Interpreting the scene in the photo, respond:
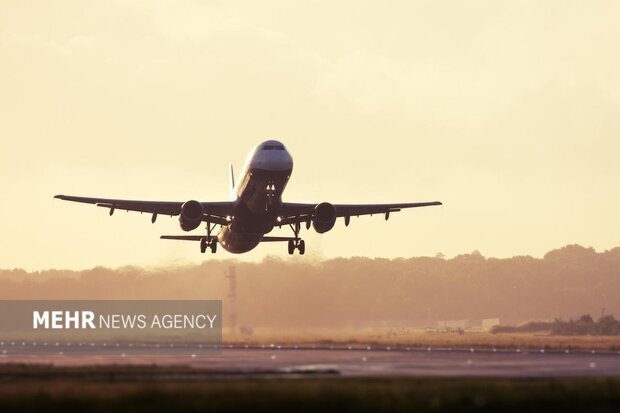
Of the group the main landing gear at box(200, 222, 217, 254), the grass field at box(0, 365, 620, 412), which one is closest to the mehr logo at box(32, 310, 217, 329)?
the main landing gear at box(200, 222, 217, 254)

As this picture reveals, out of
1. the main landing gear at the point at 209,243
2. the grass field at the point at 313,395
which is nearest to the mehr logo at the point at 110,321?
the main landing gear at the point at 209,243

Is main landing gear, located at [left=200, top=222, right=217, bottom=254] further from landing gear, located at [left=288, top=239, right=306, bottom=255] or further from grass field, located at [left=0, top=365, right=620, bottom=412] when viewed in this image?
grass field, located at [left=0, top=365, right=620, bottom=412]

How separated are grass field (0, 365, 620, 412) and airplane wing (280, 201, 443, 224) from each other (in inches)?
1495

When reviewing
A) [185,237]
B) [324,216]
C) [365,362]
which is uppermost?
[324,216]

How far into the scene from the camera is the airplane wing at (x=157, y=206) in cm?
8212

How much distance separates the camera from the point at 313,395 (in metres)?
38.7

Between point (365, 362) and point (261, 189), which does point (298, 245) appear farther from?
point (365, 362)

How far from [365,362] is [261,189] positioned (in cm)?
2239

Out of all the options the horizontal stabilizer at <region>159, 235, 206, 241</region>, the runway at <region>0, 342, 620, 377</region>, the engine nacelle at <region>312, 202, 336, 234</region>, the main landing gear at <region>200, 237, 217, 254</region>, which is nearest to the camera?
the runway at <region>0, 342, 620, 377</region>

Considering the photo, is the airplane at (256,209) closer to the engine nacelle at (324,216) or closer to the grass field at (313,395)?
the engine nacelle at (324,216)

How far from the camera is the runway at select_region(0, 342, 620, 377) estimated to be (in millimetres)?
50156

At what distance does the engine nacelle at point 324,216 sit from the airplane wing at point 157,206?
6.19 metres

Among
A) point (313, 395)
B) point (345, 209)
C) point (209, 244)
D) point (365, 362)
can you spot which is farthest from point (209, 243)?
point (313, 395)

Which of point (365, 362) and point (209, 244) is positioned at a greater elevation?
point (209, 244)
